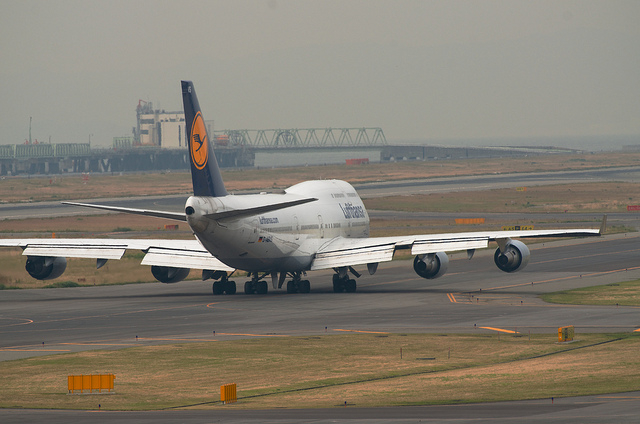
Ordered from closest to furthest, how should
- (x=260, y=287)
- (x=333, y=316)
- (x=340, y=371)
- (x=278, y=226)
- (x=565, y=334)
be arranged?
(x=340, y=371)
(x=565, y=334)
(x=333, y=316)
(x=278, y=226)
(x=260, y=287)

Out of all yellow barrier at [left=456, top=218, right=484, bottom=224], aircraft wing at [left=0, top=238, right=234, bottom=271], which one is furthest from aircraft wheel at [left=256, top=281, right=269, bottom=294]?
yellow barrier at [left=456, top=218, right=484, bottom=224]

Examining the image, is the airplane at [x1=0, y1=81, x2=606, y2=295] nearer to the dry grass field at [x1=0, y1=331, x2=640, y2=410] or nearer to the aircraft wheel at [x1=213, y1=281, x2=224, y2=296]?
the aircraft wheel at [x1=213, y1=281, x2=224, y2=296]

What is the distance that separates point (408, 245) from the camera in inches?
2413

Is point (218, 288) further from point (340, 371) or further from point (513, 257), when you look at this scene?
point (340, 371)

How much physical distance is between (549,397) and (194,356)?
1689cm

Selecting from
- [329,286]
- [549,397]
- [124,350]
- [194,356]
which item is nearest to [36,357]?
[124,350]

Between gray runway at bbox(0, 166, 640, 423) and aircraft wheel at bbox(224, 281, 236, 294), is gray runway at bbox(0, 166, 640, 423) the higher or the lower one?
the lower one

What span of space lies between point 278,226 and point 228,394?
32.1m

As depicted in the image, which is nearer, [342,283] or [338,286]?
[342,283]

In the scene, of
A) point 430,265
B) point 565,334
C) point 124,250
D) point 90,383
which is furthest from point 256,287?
point 90,383

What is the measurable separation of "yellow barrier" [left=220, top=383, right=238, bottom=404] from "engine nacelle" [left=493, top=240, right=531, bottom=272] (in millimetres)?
32215

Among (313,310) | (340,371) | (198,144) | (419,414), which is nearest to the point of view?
(419,414)

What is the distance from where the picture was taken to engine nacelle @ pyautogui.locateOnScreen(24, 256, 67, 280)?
65438mm

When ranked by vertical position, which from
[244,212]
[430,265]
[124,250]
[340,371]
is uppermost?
[244,212]
